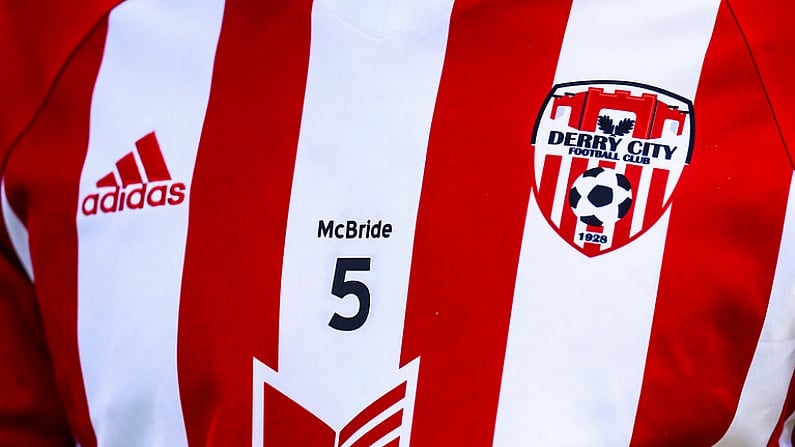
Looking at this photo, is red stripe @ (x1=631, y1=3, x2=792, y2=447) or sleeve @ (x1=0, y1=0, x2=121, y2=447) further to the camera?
sleeve @ (x1=0, y1=0, x2=121, y2=447)

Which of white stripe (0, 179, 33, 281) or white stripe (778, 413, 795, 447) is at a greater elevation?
white stripe (0, 179, 33, 281)

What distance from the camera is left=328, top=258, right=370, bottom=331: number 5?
109 centimetres

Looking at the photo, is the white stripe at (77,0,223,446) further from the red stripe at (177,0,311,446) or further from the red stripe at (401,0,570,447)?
the red stripe at (401,0,570,447)

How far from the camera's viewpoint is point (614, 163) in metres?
1.06

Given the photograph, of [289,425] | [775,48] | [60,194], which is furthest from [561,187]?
[60,194]

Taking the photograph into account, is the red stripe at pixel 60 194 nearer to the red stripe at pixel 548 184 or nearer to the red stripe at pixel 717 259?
the red stripe at pixel 548 184

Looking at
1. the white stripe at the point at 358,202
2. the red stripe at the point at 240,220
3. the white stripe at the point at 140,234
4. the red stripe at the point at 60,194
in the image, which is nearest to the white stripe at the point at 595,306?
the white stripe at the point at 358,202

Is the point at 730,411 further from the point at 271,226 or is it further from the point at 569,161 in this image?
the point at 271,226

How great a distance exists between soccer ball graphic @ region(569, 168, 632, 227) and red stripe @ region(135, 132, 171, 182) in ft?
1.33

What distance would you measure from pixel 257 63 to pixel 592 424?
1.54ft

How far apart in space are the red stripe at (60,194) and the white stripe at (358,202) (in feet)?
0.77

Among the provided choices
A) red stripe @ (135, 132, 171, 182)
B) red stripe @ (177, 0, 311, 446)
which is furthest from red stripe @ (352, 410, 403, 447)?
red stripe @ (135, 132, 171, 182)

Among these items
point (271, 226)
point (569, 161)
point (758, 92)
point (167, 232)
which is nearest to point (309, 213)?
point (271, 226)

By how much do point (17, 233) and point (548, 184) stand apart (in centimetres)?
55
